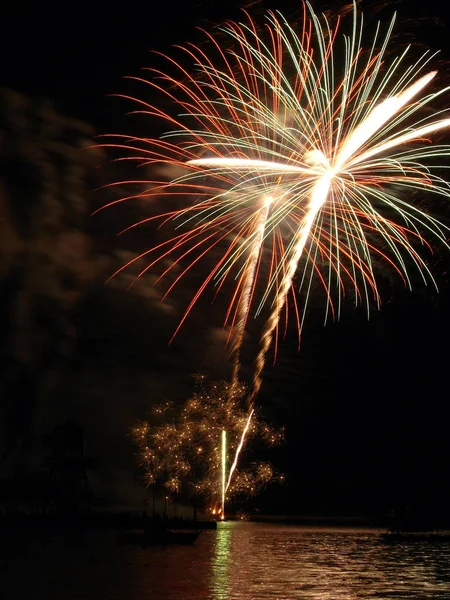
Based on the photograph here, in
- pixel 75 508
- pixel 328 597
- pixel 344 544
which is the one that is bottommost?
pixel 328 597

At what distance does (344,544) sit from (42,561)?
27.9 m

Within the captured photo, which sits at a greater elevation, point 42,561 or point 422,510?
point 422,510

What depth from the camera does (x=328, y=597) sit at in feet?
112

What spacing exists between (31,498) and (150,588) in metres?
71.5

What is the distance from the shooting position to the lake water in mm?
35812

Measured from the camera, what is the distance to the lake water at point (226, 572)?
117ft

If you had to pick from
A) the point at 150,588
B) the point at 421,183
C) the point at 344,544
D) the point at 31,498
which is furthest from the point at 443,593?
the point at 31,498

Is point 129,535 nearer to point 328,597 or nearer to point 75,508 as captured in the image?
point 75,508

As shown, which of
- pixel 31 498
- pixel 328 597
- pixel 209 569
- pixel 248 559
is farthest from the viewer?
pixel 31 498

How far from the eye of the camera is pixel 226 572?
44531mm

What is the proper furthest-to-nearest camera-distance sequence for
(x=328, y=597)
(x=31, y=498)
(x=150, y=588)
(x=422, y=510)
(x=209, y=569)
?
(x=31, y=498) < (x=422, y=510) < (x=209, y=569) < (x=150, y=588) < (x=328, y=597)

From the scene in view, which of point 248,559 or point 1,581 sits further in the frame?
point 248,559

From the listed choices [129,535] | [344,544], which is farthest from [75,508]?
[344,544]

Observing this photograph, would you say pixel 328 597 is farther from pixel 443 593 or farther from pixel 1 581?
pixel 1 581
